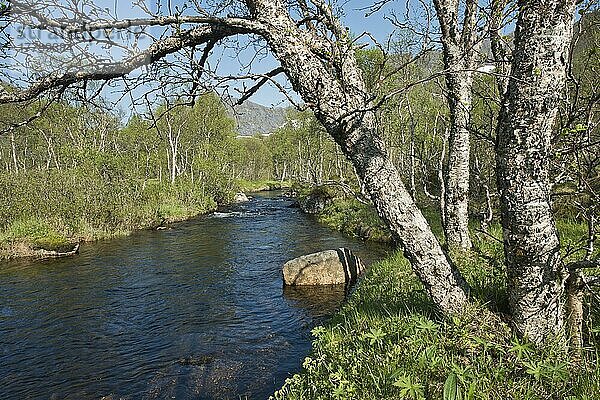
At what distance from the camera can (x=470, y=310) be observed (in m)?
3.79

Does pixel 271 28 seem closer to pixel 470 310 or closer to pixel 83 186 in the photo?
pixel 470 310

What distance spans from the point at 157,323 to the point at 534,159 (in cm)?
845

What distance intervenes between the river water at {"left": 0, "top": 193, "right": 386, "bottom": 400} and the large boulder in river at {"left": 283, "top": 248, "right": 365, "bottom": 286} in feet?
1.38

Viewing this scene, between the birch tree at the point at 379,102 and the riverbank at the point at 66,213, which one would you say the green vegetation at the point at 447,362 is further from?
the riverbank at the point at 66,213

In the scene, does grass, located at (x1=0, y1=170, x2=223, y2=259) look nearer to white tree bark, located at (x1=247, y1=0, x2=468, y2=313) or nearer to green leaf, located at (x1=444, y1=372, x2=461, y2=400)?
white tree bark, located at (x1=247, y1=0, x2=468, y2=313)

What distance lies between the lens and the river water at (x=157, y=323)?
6.95m

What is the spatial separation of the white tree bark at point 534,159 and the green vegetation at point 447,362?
1.01ft

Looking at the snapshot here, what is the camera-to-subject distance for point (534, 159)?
3.07m

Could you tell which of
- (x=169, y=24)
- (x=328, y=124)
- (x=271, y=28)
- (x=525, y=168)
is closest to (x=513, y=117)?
(x=525, y=168)

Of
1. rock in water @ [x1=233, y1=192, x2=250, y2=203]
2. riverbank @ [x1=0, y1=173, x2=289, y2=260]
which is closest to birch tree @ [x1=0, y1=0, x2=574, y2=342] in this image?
riverbank @ [x1=0, y1=173, x2=289, y2=260]

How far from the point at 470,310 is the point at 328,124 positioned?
1994 millimetres

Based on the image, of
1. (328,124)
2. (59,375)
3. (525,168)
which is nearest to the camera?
(525,168)

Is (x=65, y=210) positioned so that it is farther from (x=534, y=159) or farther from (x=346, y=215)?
(x=534, y=159)

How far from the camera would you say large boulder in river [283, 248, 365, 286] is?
11.4 metres
